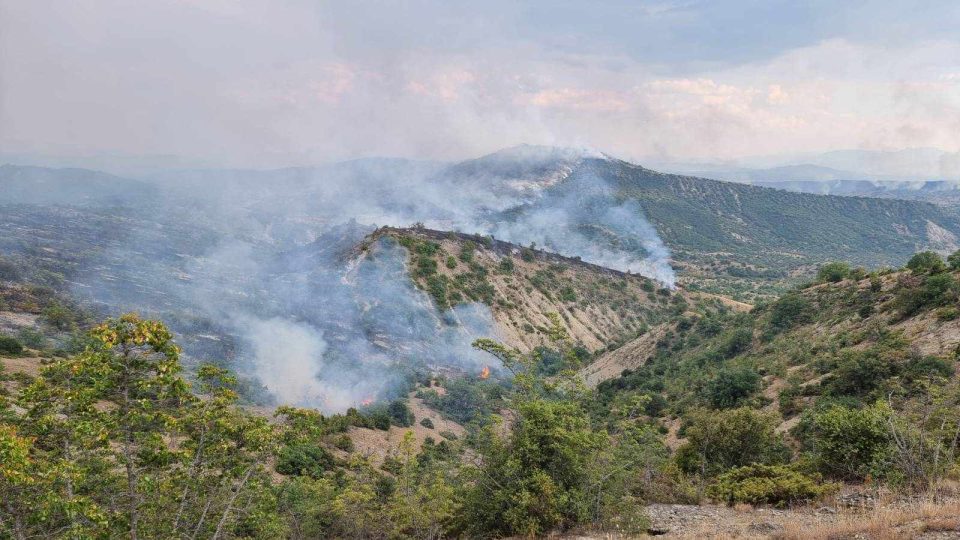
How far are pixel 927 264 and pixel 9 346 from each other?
55016 millimetres

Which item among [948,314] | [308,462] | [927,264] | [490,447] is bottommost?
[308,462]

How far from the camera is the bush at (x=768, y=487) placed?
44.5ft

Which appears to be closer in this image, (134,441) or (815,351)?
(134,441)

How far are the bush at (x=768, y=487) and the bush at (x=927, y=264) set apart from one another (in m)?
25.3

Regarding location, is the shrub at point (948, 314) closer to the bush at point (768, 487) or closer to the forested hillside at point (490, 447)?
the forested hillside at point (490, 447)

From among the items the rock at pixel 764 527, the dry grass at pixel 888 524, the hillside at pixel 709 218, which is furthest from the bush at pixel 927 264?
the hillside at pixel 709 218

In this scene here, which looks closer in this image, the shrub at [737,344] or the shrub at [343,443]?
the shrub at [343,443]

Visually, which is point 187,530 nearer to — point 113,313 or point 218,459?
point 218,459

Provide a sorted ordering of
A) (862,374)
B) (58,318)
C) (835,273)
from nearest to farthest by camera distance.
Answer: (862,374)
(58,318)
(835,273)

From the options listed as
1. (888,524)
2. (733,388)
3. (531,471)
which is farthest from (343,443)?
(888,524)

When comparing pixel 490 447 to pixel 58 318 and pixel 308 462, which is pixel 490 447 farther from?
pixel 58 318

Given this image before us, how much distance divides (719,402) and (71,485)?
1118 inches

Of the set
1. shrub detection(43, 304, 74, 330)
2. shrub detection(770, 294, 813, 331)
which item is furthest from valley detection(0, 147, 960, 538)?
shrub detection(770, 294, 813, 331)

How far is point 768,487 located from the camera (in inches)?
554
